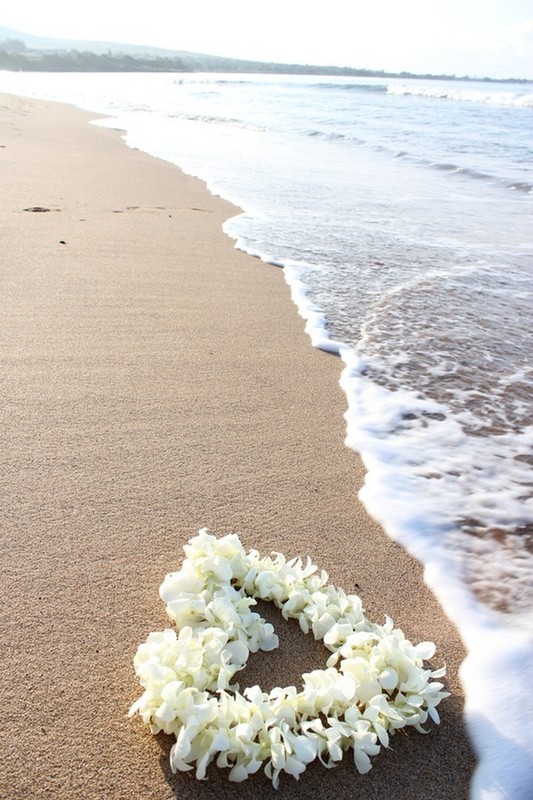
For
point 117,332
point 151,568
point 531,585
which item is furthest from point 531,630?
point 117,332

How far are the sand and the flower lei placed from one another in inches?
2.5

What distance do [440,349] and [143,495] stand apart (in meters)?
2.05

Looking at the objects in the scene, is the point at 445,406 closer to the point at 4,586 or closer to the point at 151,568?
the point at 151,568

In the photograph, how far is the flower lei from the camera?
1.30 metres

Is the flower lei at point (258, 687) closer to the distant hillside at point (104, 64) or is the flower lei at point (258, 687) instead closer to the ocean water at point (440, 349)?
the ocean water at point (440, 349)

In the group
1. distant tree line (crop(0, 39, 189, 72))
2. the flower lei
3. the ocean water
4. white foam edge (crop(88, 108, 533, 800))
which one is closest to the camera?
the flower lei

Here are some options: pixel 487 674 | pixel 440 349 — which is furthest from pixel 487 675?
pixel 440 349

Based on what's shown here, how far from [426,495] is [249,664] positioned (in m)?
1.00

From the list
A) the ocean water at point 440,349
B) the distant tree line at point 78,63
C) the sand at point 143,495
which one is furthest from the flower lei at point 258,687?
the distant tree line at point 78,63

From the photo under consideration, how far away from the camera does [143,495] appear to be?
2.13m

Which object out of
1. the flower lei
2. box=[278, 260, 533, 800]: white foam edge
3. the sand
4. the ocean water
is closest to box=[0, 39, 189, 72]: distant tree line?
the ocean water

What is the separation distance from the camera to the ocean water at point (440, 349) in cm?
181

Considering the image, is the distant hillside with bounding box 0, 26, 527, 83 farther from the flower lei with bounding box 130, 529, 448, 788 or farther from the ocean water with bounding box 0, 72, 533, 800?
the flower lei with bounding box 130, 529, 448, 788

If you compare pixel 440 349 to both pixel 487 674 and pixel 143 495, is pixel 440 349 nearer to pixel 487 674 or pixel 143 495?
pixel 143 495
